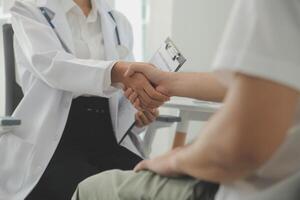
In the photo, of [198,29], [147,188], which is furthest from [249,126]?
[198,29]

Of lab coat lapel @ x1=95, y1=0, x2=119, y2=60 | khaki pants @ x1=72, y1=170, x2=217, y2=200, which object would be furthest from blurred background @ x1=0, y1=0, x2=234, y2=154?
khaki pants @ x1=72, y1=170, x2=217, y2=200

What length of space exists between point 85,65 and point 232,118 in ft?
3.16

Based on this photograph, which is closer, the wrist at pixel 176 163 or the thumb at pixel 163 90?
the wrist at pixel 176 163

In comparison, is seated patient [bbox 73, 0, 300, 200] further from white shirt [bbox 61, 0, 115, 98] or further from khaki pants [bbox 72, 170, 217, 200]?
white shirt [bbox 61, 0, 115, 98]

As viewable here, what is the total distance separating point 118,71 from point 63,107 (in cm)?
27

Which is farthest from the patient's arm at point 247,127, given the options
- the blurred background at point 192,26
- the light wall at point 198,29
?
the light wall at point 198,29

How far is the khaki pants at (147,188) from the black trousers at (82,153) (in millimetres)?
556

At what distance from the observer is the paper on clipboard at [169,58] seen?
1382 mm

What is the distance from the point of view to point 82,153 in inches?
60.4

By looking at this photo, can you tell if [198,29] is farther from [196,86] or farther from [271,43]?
[271,43]

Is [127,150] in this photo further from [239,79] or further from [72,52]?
[239,79]

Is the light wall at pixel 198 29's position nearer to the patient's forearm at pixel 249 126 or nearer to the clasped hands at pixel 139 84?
the clasped hands at pixel 139 84

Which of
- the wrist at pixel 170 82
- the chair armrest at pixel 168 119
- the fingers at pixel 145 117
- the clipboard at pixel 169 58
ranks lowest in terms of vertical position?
the chair armrest at pixel 168 119

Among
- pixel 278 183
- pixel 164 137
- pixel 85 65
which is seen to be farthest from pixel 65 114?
pixel 164 137
